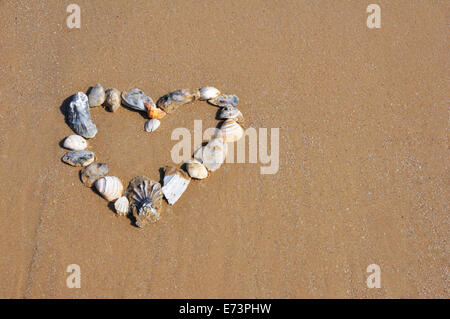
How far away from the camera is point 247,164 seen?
11.3 ft

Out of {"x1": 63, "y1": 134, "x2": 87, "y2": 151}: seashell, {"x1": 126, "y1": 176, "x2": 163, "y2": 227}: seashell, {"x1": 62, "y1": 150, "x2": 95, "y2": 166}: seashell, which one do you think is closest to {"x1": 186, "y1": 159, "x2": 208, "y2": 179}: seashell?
{"x1": 126, "y1": 176, "x2": 163, "y2": 227}: seashell

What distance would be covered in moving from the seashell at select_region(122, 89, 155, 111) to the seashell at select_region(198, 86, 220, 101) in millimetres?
499

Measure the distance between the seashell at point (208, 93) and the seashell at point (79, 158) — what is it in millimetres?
1211

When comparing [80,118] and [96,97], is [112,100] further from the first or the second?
[80,118]

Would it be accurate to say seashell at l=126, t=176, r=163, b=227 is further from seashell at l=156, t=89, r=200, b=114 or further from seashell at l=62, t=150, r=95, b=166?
seashell at l=156, t=89, r=200, b=114

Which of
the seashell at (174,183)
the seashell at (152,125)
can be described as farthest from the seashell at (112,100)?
the seashell at (174,183)

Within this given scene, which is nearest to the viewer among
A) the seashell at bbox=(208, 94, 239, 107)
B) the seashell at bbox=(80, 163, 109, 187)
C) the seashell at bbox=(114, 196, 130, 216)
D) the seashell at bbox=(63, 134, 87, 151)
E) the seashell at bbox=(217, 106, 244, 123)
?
the seashell at bbox=(114, 196, 130, 216)

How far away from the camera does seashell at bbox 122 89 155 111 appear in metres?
3.57

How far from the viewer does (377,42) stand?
4.09 meters

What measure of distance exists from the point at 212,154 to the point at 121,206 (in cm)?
94

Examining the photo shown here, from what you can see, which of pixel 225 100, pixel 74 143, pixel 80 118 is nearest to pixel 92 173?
pixel 74 143

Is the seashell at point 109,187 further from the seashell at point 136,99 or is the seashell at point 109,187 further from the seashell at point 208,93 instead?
the seashell at point 208,93

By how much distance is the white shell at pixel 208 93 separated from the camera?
3.65 meters
